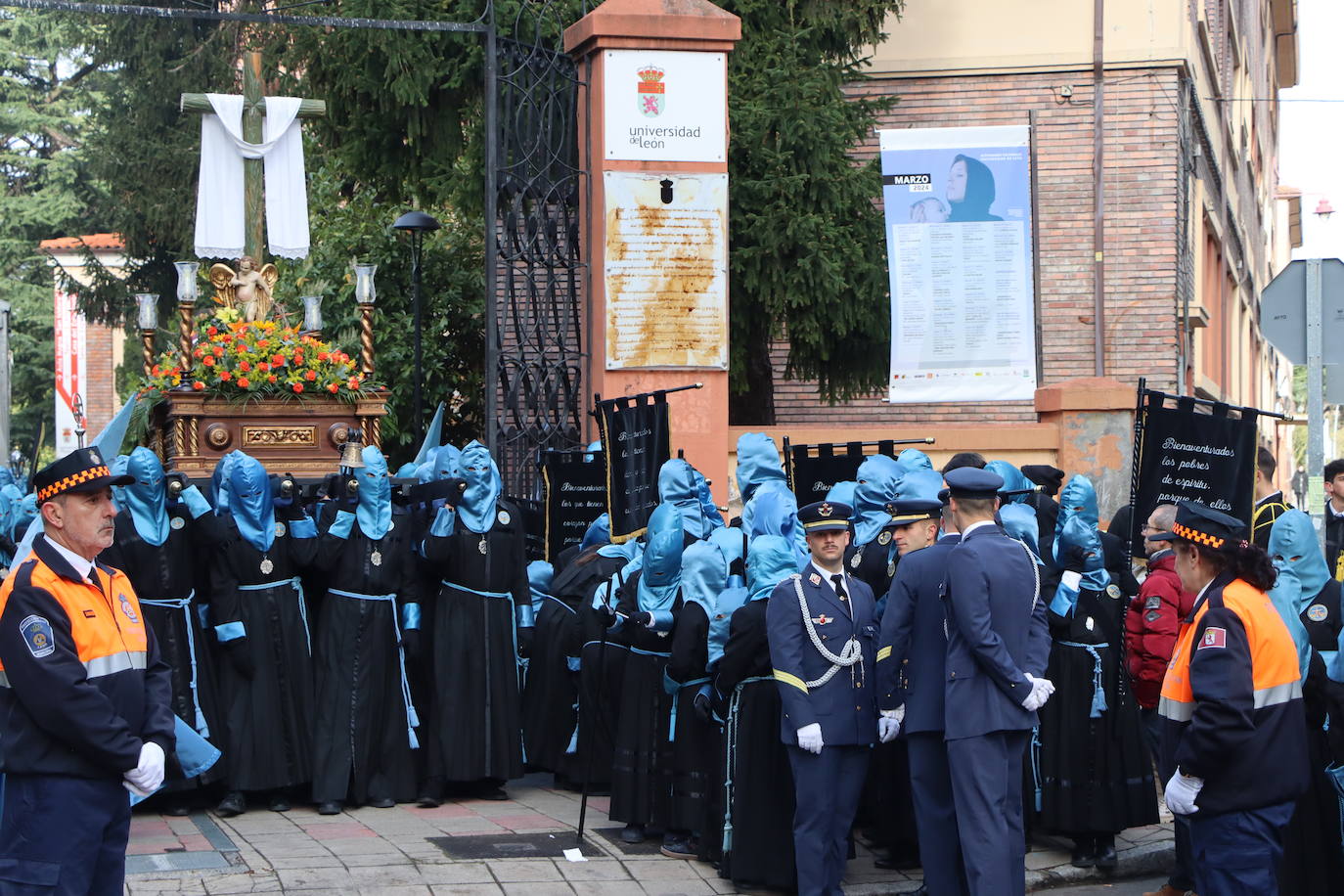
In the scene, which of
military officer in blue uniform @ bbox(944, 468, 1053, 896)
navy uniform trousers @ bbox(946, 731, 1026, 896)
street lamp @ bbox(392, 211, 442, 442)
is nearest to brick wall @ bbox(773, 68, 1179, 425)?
street lamp @ bbox(392, 211, 442, 442)

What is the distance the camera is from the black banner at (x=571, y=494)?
437 inches

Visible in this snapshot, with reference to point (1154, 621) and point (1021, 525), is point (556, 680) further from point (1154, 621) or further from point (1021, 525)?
point (1154, 621)

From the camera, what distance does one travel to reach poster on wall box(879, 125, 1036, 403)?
15391mm

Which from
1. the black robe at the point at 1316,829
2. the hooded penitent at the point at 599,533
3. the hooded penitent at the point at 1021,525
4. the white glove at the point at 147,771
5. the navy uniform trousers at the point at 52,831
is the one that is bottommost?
the black robe at the point at 1316,829

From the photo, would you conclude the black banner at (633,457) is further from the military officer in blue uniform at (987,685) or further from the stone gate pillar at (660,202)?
the military officer in blue uniform at (987,685)

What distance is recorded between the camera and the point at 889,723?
7250 mm

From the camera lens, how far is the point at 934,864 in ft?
23.2

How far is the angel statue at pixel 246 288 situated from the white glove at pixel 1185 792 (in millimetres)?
10057

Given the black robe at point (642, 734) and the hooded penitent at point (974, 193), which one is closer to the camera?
the black robe at point (642, 734)

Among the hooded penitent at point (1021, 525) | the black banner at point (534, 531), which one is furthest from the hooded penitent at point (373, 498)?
the hooded penitent at point (1021, 525)

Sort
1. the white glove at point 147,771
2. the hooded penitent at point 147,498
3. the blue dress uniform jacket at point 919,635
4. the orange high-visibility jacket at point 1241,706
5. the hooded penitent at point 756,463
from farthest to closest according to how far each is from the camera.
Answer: the hooded penitent at point 756,463, the hooded penitent at point 147,498, the blue dress uniform jacket at point 919,635, the orange high-visibility jacket at point 1241,706, the white glove at point 147,771

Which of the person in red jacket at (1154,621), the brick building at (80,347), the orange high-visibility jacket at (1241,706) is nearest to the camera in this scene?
the orange high-visibility jacket at (1241,706)

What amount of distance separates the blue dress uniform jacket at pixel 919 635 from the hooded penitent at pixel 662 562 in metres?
1.41

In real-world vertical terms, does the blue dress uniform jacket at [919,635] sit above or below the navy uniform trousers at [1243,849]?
above
